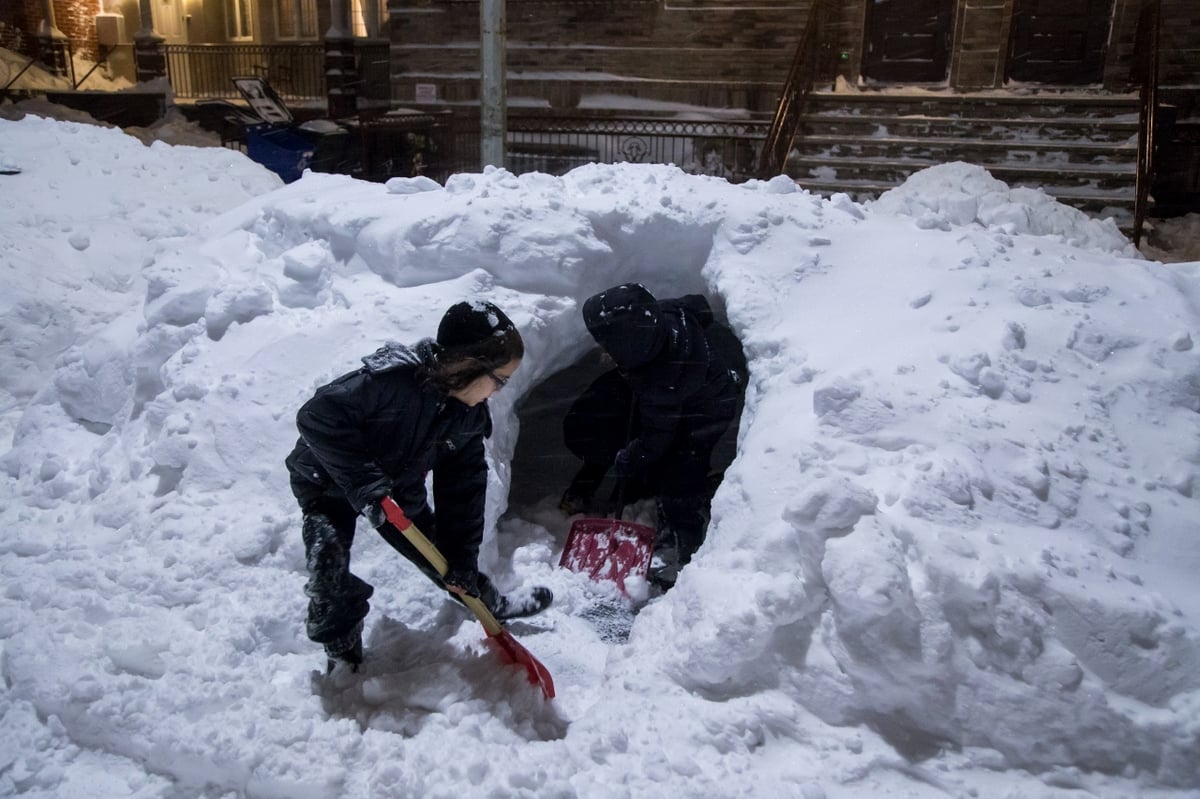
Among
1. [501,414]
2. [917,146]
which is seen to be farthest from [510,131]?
[501,414]

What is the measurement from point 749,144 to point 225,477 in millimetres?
10663

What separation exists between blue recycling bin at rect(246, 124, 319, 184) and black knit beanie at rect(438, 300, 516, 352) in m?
9.61

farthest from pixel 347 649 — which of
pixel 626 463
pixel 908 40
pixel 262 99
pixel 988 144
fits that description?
pixel 908 40

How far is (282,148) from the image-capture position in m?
11.4

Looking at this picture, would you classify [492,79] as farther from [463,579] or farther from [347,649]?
[347,649]

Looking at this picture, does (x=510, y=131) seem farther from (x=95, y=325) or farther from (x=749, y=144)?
(x=95, y=325)

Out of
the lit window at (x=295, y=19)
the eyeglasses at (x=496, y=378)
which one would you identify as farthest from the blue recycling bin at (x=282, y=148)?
the lit window at (x=295, y=19)

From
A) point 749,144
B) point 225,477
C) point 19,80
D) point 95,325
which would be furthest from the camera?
point 19,80

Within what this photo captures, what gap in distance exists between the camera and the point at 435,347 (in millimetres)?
2832

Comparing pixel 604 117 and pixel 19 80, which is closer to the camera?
pixel 604 117

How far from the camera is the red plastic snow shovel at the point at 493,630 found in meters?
2.84

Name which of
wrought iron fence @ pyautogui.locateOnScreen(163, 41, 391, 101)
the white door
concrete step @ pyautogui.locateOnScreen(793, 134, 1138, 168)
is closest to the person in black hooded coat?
concrete step @ pyautogui.locateOnScreen(793, 134, 1138, 168)

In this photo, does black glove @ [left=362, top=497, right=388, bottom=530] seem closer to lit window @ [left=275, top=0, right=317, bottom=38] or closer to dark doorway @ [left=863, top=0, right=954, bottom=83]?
dark doorway @ [left=863, top=0, right=954, bottom=83]

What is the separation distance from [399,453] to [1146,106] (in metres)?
9.59
